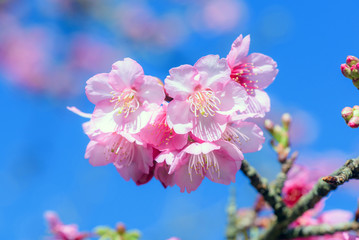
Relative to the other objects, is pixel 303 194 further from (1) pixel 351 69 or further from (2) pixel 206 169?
(1) pixel 351 69

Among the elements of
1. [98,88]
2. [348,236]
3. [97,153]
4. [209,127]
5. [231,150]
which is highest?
[98,88]

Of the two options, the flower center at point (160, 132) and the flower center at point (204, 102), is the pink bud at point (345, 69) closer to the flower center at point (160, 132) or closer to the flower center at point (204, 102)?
the flower center at point (204, 102)

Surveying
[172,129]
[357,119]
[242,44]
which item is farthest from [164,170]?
[357,119]

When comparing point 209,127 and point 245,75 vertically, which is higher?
point 245,75

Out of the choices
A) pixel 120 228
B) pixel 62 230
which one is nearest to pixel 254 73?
pixel 120 228

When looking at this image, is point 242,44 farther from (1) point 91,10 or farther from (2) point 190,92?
(1) point 91,10

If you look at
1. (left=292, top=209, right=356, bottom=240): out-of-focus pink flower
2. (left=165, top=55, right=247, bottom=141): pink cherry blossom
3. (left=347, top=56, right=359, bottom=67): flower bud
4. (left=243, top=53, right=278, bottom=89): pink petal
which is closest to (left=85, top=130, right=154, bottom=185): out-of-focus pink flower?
(left=165, top=55, right=247, bottom=141): pink cherry blossom

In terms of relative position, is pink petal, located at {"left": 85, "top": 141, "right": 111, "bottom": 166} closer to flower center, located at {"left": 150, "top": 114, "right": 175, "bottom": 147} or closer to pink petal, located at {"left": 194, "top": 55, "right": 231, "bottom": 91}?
flower center, located at {"left": 150, "top": 114, "right": 175, "bottom": 147}
